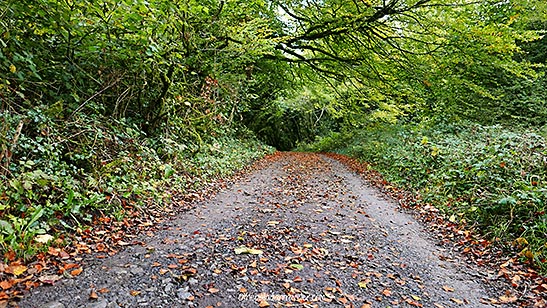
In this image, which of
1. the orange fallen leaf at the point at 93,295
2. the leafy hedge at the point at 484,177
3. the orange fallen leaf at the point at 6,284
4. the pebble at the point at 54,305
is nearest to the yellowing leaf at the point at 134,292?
the orange fallen leaf at the point at 93,295

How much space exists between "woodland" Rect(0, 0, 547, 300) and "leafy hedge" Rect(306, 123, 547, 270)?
3 cm

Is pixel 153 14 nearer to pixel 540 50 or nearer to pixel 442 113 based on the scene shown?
pixel 442 113

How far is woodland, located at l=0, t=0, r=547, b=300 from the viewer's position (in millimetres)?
4137

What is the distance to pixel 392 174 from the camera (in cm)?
857

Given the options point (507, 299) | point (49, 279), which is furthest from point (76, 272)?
point (507, 299)

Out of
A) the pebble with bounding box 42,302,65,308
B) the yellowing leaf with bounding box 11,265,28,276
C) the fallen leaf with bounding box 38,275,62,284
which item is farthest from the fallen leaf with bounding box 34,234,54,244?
the pebble with bounding box 42,302,65,308

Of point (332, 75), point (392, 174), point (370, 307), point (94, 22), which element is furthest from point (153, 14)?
point (332, 75)

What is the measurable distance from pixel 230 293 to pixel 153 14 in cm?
416

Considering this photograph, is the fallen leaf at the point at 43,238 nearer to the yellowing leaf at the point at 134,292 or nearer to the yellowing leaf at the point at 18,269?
the yellowing leaf at the point at 18,269

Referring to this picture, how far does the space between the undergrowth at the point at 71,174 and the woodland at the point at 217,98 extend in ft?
0.07

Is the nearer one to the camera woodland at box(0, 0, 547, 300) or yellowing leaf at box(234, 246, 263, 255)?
yellowing leaf at box(234, 246, 263, 255)

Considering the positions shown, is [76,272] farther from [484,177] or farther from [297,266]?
[484,177]

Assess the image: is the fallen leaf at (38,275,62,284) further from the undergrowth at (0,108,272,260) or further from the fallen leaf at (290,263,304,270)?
the fallen leaf at (290,263,304,270)

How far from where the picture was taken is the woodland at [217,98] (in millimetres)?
4137
